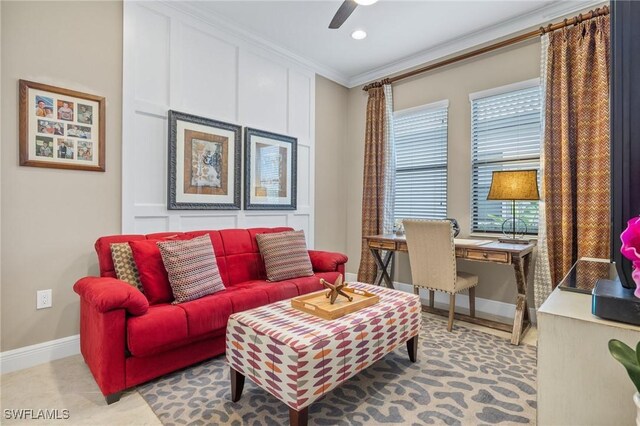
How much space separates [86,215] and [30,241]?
14.3 inches

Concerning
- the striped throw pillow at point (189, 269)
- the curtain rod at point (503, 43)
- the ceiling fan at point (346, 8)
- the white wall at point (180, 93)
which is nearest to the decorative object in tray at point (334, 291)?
the striped throw pillow at point (189, 269)

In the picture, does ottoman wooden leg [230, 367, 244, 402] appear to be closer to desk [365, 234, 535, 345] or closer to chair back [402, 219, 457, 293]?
chair back [402, 219, 457, 293]

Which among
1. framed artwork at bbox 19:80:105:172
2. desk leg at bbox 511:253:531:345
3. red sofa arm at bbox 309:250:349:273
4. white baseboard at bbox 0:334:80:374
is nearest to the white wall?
framed artwork at bbox 19:80:105:172

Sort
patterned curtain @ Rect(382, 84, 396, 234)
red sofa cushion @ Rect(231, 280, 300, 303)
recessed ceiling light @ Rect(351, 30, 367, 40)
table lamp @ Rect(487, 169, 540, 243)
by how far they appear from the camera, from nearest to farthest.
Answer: red sofa cushion @ Rect(231, 280, 300, 303)
table lamp @ Rect(487, 169, 540, 243)
recessed ceiling light @ Rect(351, 30, 367, 40)
patterned curtain @ Rect(382, 84, 396, 234)

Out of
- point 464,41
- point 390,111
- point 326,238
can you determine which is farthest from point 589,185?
point 326,238

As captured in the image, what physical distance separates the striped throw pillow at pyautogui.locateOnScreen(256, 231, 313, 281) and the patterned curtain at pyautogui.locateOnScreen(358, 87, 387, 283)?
4.27 feet

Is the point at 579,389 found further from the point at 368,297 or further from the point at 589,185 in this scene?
the point at 589,185

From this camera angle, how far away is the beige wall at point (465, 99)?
10.5 ft

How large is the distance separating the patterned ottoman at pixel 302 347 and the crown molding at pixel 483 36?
119 inches

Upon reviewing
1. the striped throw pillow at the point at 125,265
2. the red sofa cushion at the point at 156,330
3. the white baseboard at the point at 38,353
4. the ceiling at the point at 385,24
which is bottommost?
the white baseboard at the point at 38,353

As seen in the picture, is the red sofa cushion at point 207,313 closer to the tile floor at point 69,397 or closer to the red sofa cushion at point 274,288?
the red sofa cushion at point 274,288

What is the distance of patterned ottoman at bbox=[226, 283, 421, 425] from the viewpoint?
4.78 feet

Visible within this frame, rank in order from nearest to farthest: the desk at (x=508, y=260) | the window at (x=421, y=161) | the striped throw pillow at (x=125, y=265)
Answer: the striped throw pillow at (x=125, y=265), the desk at (x=508, y=260), the window at (x=421, y=161)

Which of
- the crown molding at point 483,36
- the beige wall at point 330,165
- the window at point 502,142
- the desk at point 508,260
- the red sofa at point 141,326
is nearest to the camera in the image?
the red sofa at point 141,326
